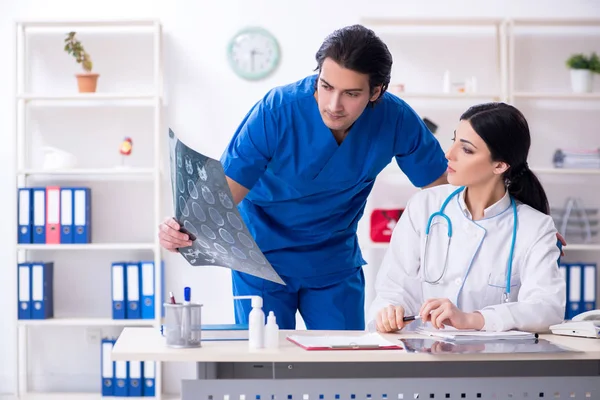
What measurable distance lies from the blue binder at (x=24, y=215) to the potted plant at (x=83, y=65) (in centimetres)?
55

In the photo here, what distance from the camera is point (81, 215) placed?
367cm

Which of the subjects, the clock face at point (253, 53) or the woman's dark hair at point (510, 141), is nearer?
the woman's dark hair at point (510, 141)

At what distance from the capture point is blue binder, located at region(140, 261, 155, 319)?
3.65m

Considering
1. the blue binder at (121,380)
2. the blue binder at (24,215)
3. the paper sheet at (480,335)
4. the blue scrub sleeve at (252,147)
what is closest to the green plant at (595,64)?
the blue scrub sleeve at (252,147)

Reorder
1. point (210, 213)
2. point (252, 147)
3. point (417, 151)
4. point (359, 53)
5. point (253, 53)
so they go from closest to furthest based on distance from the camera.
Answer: point (210, 213) → point (359, 53) → point (252, 147) → point (417, 151) → point (253, 53)

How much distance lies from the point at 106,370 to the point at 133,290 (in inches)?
15.8

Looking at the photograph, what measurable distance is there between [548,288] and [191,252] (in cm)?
78

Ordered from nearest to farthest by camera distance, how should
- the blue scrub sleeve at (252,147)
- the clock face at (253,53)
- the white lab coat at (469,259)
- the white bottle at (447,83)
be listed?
the white lab coat at (469,259) → the blue scrub sleeve at (252,147) → the white bottle at (447,83) → the clock face at (253,53)

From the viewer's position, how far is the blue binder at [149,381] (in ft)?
12.1

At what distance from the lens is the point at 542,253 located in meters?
1.78

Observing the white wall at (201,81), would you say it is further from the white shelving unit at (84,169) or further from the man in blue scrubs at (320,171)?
the man in blue scrubs at (320,171)

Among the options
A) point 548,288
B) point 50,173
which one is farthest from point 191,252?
point 50,173

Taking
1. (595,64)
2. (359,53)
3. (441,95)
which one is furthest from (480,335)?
(595,64)

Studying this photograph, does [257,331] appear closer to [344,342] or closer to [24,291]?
[344,342]
